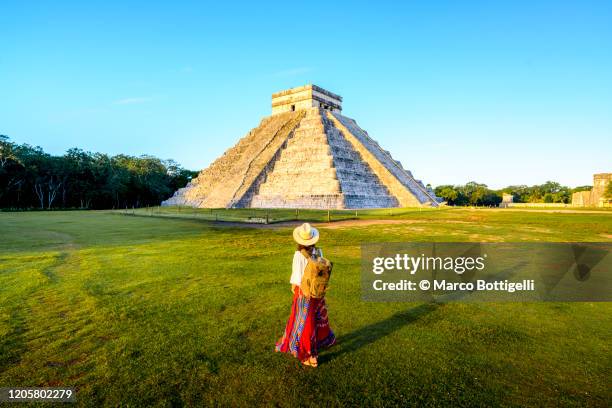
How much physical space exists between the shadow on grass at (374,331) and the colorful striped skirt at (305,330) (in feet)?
0.64

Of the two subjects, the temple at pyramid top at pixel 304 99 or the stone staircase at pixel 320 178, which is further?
the temple at pyramid top at pixel 304 99

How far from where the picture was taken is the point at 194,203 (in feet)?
152

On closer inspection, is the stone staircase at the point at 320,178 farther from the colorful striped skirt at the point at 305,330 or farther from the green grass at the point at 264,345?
the colorful striped skirt at the point at 305,330

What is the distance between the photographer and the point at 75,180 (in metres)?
53.6

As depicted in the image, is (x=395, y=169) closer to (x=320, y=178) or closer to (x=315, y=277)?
(x=320, y=178)

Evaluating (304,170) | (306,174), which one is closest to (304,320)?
(306,174)

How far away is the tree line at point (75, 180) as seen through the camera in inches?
1882

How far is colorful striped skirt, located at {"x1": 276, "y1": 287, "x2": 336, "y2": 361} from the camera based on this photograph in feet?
13.2

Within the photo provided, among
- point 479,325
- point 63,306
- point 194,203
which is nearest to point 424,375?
point 479,325

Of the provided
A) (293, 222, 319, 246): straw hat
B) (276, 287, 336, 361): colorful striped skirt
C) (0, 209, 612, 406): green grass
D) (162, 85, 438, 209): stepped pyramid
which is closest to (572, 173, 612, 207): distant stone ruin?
(162, 85, 438, 209): stepped pyramid

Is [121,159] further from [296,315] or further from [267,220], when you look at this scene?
[296,315]

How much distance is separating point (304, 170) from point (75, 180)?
37.0m

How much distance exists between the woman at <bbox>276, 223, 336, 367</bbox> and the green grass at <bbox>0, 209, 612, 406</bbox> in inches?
6.7

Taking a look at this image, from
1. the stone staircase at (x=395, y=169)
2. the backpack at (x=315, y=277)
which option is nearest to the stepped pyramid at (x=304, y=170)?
the stone staircase at (x=395, y=169)
